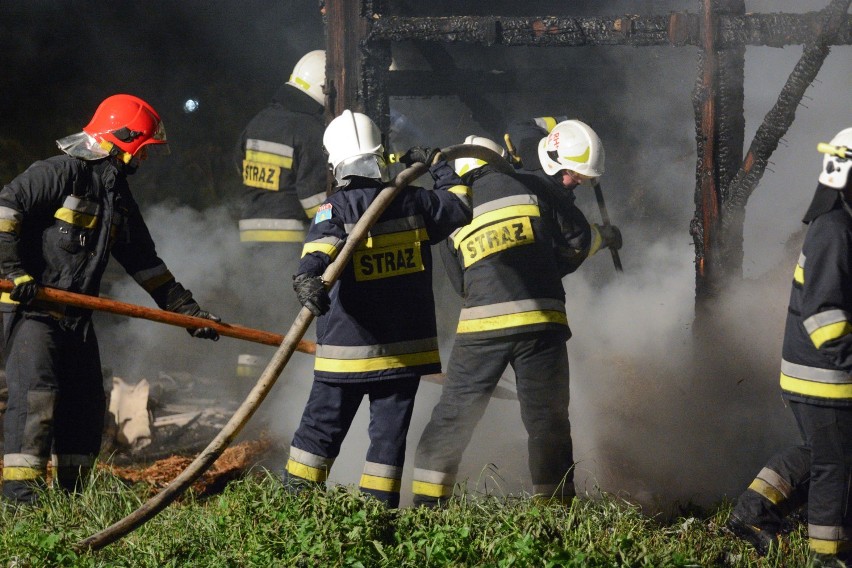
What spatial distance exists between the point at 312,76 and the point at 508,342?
312cm

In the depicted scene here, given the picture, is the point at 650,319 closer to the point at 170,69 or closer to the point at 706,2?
the point at 706,2

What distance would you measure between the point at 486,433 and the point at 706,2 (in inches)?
139

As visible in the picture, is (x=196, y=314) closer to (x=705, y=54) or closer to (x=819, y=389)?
(x=819, y=389)

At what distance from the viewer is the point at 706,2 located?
729 cm

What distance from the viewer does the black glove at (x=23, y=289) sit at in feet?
17.9

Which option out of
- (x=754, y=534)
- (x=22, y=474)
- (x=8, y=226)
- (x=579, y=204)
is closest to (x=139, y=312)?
(x=8, y=226)

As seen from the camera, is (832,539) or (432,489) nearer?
(832,539)

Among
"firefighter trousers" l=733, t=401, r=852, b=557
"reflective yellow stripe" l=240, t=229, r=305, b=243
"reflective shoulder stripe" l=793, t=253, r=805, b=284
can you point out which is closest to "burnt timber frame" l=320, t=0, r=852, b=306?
"reflective yellow stripe" l=240, t=229, r=305, b=243

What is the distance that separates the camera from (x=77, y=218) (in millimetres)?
5754

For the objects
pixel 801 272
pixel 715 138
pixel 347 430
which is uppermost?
pixel 715 138

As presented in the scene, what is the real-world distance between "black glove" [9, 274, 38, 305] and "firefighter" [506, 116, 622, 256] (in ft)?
9.85

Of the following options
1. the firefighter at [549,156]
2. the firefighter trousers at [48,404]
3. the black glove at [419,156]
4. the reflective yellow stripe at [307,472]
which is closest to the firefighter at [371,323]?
the reflective yellow stripe at [307,472]

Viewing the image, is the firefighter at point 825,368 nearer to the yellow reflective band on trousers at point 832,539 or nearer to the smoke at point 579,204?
the yellow reflective band on trousers at point 832,539

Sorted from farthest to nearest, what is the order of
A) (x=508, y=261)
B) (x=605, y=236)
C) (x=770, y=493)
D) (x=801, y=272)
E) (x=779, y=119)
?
(x=779, y=119), (x=605, y=236), (x=508, y=261), (x=770, y=493), (x=801, y=272)
